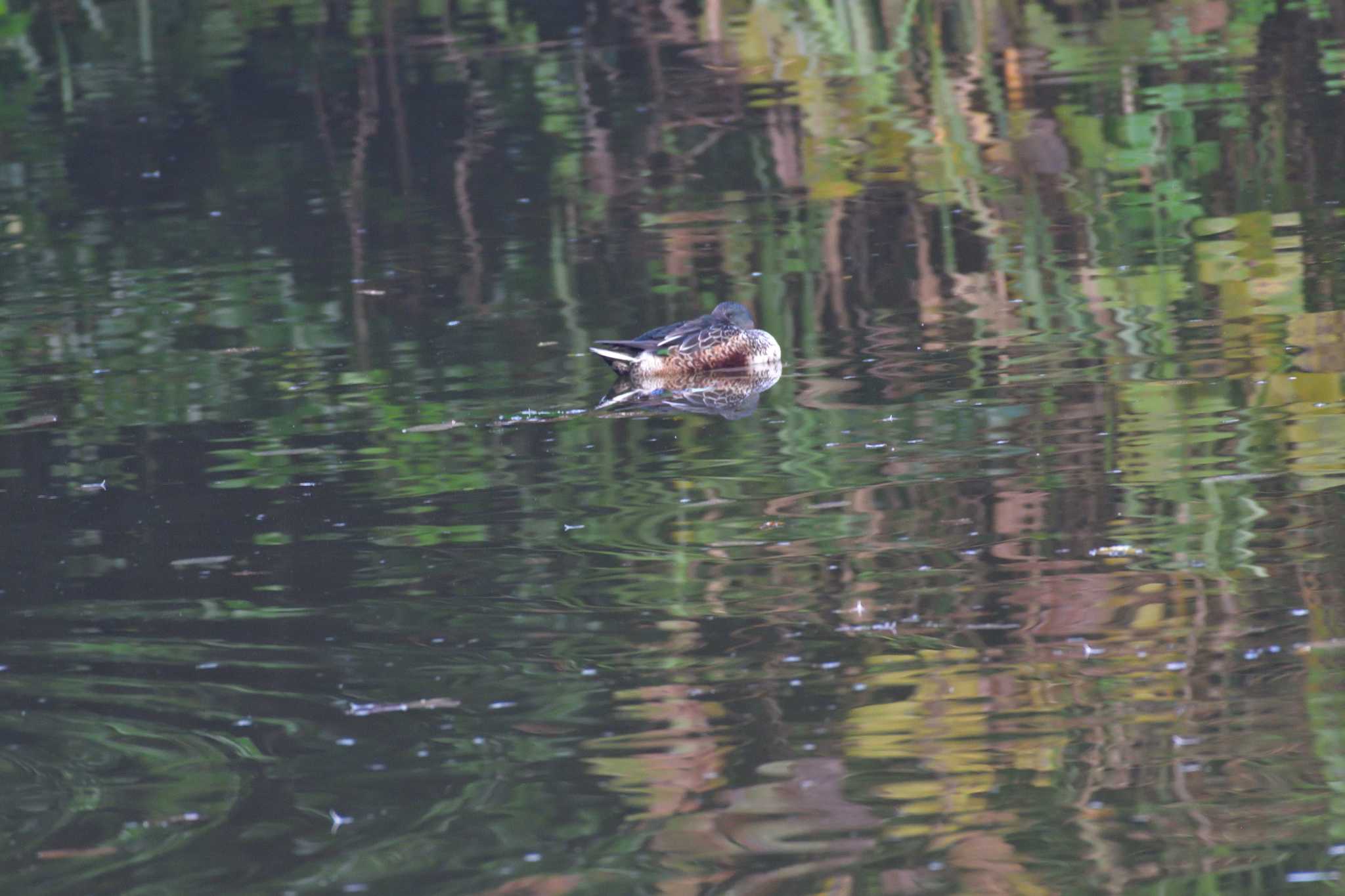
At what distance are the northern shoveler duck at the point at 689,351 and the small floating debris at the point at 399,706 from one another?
12.7 feet

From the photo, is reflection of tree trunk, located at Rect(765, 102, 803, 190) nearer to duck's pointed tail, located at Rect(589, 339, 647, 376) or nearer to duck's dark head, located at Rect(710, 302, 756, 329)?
duck's dark head, located at Rect(710, 302, 756, 329)

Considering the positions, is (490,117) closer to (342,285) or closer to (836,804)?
(342,285)

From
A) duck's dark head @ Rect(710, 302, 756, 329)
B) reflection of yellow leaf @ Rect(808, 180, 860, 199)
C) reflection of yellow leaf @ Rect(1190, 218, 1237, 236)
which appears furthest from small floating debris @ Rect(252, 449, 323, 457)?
reflection of yellow leaf @ Rect(808, 180, 860, 199)

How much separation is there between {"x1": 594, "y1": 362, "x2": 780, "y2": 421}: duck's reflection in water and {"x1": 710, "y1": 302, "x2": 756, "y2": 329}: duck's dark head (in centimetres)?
33

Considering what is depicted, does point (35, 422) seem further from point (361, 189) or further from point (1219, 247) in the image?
point (361, 189)

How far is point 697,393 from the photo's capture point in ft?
30.0

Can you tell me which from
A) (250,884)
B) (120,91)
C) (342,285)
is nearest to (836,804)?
(250,884)

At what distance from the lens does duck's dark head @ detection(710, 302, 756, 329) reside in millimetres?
9492

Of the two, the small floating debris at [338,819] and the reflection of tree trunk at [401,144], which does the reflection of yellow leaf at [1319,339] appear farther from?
the small floating debris at [338,819]

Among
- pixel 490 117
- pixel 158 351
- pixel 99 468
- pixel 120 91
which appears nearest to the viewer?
pixel 99 468

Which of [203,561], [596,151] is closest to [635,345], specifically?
[203,561]

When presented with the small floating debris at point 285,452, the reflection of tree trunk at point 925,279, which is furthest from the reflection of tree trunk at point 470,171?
the small floating debris at point 285,452

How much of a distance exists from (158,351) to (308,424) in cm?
188

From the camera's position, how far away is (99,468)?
8016 millimetres
